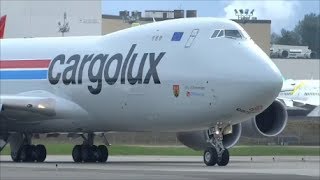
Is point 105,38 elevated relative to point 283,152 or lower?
elevated

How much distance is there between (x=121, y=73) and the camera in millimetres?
41531

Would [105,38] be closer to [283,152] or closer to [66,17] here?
[283,152]

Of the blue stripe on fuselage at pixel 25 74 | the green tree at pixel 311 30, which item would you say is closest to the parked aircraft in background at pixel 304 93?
the green tree at pixel 311 30

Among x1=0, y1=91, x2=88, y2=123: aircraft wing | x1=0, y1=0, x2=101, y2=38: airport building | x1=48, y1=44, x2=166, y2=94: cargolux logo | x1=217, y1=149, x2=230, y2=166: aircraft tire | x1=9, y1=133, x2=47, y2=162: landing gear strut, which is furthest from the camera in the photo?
x1=0, y1=0, x2=101, y2=38: airport building

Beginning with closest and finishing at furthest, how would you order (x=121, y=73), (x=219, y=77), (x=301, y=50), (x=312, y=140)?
(x=219, y=77) → (x=121, y=73) → (x=312, y=140) → (x=301, y=50)

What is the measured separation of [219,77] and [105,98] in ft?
17.3

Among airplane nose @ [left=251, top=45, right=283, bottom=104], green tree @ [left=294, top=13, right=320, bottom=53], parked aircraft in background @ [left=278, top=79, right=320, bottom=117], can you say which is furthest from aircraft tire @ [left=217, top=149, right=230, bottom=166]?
green tree @ [left=294, top=13, right=320, bottom=53]

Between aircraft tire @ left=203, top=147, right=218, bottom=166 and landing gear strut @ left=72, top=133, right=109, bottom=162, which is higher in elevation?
aircraft tire @ left=203, top=147, right=218, bottom=166

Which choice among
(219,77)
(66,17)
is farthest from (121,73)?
(66,17)

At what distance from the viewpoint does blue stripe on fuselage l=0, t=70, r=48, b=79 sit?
44156 millimetres

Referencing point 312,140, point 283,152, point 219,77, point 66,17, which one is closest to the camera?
point 219,77

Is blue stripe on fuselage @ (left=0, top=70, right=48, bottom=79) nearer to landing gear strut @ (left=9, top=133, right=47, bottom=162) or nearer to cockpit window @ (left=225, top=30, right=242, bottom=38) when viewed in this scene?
landing gear strut @ (left=9, top=133, right=47, bottom=162)

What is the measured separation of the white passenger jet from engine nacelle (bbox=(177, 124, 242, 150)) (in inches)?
1.5

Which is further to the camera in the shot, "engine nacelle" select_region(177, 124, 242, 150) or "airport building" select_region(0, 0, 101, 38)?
"airport building" select_region(0, 0, 101, 38)
